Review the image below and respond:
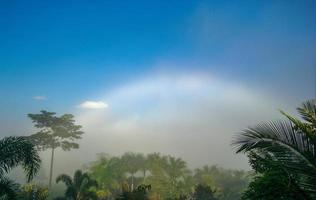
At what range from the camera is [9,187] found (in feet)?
53.9

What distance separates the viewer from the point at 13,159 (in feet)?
53.9

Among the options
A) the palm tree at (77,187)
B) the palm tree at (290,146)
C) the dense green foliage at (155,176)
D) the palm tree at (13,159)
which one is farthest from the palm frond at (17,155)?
the dense green foliage at (155,176)

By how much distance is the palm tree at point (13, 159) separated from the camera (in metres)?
16.2

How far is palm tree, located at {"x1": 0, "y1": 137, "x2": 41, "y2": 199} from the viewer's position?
16250mm

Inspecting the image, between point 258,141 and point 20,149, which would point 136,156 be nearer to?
point 20,149

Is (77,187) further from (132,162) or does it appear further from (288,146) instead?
(132,162)

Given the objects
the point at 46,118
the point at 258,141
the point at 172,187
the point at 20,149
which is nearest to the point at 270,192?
the point at 258,141

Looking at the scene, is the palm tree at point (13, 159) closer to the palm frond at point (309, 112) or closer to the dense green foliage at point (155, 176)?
the palm frond at point (309, 112)

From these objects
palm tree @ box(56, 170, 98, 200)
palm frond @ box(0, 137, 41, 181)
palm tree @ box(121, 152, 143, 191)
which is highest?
palm tree @ box(121, 152, 143, 191)

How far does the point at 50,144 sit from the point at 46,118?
558 cm

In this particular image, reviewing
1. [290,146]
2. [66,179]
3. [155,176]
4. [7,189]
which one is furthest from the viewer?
[155,176]

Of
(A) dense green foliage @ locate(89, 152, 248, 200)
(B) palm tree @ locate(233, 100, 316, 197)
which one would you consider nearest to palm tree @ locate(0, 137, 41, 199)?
(B) palm tree @ locate(233, 100, 316, 197)

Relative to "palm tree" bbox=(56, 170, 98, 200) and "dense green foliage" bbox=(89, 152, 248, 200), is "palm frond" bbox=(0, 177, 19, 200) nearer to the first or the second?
"palm tree" bbox=(56, 170, 98, 200)

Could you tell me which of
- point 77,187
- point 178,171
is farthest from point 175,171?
point 77,187
